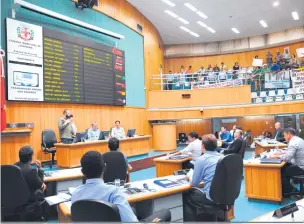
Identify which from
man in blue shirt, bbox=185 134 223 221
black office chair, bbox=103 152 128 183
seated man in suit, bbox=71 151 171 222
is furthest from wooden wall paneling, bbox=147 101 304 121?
seated man in suit, bbox=71 151 171 222

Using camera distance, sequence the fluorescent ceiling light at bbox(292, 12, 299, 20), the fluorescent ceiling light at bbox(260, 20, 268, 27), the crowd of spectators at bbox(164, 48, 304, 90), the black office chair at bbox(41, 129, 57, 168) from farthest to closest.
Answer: the fluorescent ceiling light at bbox(260, 20, 268, 27) → the fluorescent ceiling light at bbox(292, 12, 299, 20) → the crowd of spectators at bbox(164, 48, 304, 90) → the black office chair at bbox(41, 129, 57, 168)

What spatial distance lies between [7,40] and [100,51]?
315 cm

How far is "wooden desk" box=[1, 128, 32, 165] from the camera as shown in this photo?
6.21m

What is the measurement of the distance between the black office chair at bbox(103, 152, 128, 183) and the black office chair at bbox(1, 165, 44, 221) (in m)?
1.05

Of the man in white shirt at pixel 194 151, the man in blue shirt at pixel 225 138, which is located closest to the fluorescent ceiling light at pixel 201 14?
the man in blue shirt at pixel 225 138

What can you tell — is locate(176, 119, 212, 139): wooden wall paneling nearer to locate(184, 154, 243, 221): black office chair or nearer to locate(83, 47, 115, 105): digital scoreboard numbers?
locate(83, 47, 115, 105): digital scoreboard numbers

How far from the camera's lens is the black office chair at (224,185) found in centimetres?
297

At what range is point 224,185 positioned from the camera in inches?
118

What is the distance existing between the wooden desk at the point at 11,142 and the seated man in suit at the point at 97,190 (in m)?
4.78

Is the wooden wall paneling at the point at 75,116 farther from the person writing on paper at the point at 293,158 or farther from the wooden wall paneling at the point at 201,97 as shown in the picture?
the person writing on paper at the point at 293,158

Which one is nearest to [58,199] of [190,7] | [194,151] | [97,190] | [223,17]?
[97,190]

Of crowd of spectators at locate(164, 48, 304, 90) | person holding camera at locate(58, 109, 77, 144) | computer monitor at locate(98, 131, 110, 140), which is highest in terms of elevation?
crowd of spectators at locate(164, 48, 304, 90)

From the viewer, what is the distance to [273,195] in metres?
4.50

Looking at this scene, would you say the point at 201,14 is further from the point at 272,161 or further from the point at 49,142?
the point at 272,161
